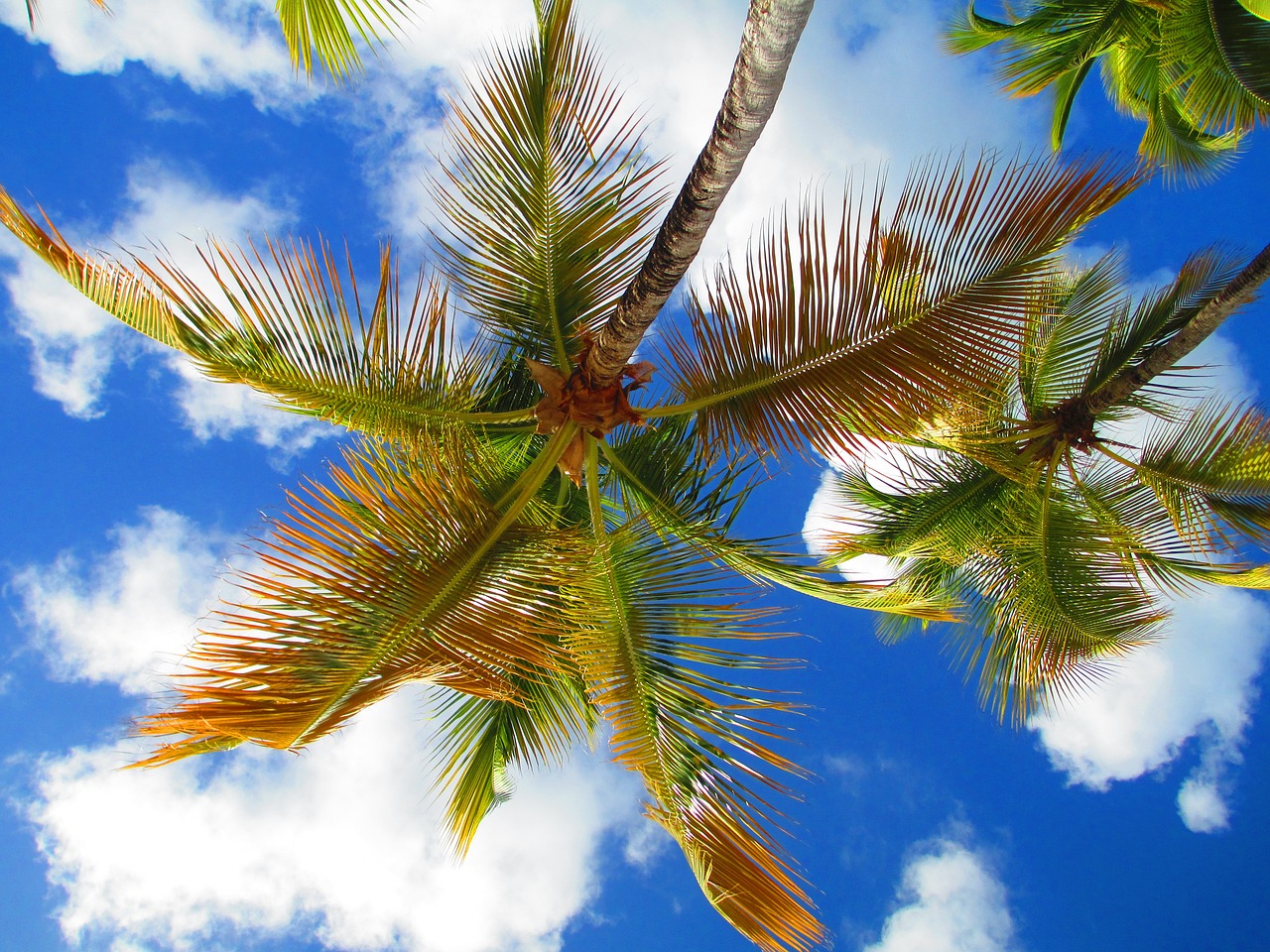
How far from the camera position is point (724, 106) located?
332cm

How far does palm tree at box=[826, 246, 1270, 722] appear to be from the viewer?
6.18 metres

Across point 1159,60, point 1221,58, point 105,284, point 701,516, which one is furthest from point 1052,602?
point 105,284

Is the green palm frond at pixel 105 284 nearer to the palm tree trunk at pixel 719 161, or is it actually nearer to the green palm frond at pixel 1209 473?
the palm tree trunk at pixel 719 161

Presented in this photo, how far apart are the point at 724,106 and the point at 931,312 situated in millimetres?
A: 1629

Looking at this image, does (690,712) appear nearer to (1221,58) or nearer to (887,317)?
(887,317)

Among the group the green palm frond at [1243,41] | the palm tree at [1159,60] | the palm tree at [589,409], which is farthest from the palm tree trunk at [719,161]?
the green palm frond at [1243,41]

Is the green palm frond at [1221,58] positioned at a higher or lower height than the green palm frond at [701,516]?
higher

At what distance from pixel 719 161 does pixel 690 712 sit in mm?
3238

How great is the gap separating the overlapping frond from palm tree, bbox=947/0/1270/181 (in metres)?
5.04

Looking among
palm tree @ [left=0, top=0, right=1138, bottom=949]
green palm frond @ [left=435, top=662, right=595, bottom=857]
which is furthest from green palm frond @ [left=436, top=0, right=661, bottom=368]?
green palm frond @ [left=435, top=662, right=595, bottom=857]

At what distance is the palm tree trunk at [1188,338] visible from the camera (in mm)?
5777

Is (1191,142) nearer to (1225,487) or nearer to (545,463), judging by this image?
(1225,487)

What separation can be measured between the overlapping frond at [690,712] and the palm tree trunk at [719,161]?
57.4 inches

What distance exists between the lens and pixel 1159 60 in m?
8.02
